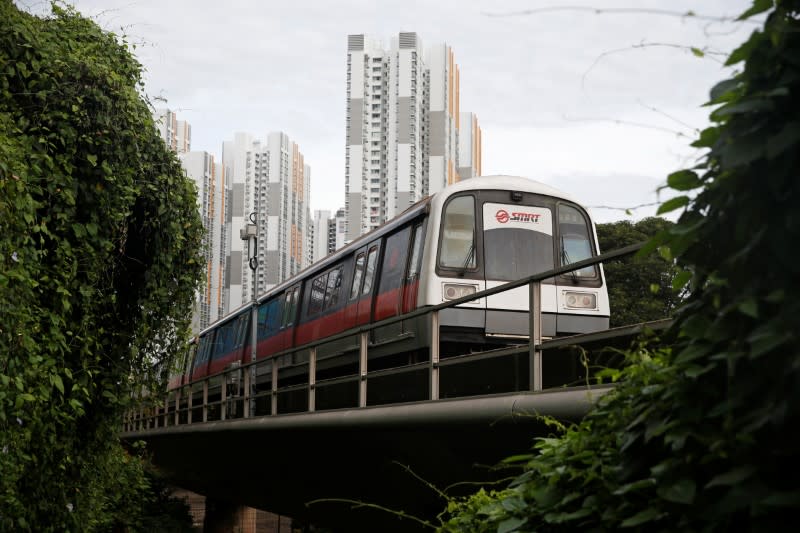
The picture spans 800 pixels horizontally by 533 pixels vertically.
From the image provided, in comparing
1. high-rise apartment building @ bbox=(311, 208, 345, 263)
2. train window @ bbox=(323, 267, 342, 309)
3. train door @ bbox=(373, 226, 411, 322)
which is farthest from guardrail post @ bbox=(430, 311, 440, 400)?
high-rise apartment building @ bbox=(311, 208, 345, 263)

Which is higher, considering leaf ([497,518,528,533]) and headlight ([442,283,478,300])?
headlight ([442,283,478,300])

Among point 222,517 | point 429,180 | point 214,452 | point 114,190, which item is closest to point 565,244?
point 114,190

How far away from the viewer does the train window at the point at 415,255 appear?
14.8 meters

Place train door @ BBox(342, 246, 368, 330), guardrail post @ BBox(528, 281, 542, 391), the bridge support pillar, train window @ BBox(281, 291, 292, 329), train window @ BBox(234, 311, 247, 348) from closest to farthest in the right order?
guardrail post @ BBox(528, 281, 542, 391)
train door @ BBox(342, 246, 368, 330)
train window @ BBox(281, 291, 292, 329)
train window @ BBox(234, 311, 247, 348)
the bridge support pillar

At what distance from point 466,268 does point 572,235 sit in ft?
6.03

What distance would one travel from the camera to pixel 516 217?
49.4 ft

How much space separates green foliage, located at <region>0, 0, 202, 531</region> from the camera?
Result: 8344 millimetres

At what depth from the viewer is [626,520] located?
11.0ft

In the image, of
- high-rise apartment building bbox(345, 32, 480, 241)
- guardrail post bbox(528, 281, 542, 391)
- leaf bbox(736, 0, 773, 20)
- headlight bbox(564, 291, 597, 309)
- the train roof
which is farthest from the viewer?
high-rise apartment building bbox(345, 32, 480, 241)

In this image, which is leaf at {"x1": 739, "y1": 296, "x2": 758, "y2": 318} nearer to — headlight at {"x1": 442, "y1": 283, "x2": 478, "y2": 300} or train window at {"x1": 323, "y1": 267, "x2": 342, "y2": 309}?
headlight at {"x1": 442, "y1": 283, "x2": 478, "y2": 300}

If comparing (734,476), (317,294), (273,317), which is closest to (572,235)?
(317,294)

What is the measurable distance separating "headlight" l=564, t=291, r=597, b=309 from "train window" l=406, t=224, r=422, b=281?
7.12ft

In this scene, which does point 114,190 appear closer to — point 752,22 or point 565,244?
point 565,244

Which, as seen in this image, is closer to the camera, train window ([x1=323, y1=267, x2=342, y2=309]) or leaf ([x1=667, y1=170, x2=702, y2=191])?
leaf ([x1=667, y1=170, x2=702, y2=191])
